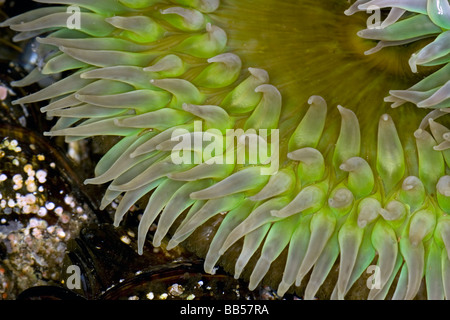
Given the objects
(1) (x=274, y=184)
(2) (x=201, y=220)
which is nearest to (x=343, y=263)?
(1) (x=274, y=184)

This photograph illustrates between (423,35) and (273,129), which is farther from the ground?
(423,35)

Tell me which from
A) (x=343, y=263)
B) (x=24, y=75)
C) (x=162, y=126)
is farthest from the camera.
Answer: (x=24, y=75)

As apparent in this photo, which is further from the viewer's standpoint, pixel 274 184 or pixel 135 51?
pixel 135 51

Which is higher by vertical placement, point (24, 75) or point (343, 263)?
point (24, 75)
